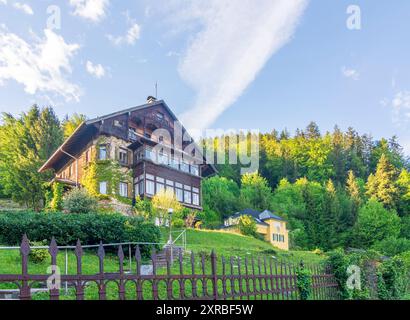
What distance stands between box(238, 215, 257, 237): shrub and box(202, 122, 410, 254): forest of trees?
3.24 metres

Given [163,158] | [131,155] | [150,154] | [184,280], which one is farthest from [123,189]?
[184,280]

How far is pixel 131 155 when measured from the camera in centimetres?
3039

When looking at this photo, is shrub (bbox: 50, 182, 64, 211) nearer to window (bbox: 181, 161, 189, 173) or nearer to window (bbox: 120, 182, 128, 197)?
window (bbox: 120, 182, 128, 197)

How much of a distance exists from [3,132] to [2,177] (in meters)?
4.86

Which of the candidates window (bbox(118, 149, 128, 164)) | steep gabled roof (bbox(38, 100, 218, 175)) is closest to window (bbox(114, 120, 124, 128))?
steep gabled roof (bbox(38, 100, 218, 175))

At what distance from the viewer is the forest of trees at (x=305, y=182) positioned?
40.6 meters

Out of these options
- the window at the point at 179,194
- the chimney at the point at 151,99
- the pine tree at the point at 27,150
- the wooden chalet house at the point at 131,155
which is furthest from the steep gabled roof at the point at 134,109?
the pine tree at the point at 27,150

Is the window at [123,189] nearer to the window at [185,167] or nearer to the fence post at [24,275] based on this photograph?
the window at [185,167]

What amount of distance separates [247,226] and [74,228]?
19516mm

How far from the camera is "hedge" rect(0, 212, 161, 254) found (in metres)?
16.6

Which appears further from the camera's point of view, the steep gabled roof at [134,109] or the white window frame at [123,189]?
the white window frame at [123,189]

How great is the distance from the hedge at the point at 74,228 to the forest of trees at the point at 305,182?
1563 centimetres
